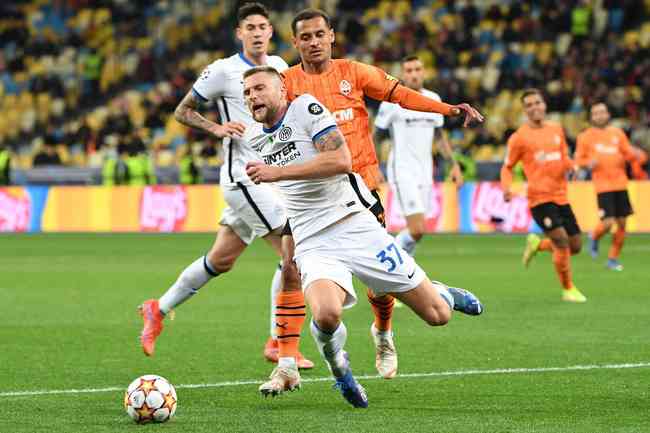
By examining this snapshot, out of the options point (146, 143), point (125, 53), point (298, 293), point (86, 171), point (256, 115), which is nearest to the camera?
point (256, 115)

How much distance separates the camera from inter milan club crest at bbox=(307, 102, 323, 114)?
6898 mm

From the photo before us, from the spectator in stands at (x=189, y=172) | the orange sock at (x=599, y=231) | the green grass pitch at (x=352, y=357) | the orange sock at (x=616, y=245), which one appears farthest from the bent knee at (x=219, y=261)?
the spectator in stands at (x=189, y=172)

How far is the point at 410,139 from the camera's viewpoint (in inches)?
530

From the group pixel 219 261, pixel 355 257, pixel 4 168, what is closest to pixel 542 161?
pixel 219 261

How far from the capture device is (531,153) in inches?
541

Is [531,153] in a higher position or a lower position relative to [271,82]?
lower

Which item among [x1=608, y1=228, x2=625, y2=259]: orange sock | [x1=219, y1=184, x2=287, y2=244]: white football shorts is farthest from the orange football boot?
[x1=608, y1=228, x2=625, y2=259]: orange sock

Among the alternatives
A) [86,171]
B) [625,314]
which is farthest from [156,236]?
[625,314]

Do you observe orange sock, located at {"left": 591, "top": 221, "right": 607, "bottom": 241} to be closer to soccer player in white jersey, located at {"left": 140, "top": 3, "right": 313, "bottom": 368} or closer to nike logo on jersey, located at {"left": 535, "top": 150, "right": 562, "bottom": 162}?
nike logo on jersey, located at {"left": 535, "top": 150, "right": 562, "bottom": 162}

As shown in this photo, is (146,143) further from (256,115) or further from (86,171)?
(256,115)

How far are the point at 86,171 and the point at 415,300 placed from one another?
2387 centimetres

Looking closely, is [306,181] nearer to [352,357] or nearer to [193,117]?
[193,117]

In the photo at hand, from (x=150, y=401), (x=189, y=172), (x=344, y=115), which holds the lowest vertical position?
(x=189, y=172)

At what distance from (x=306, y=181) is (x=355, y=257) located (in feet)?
1.48
